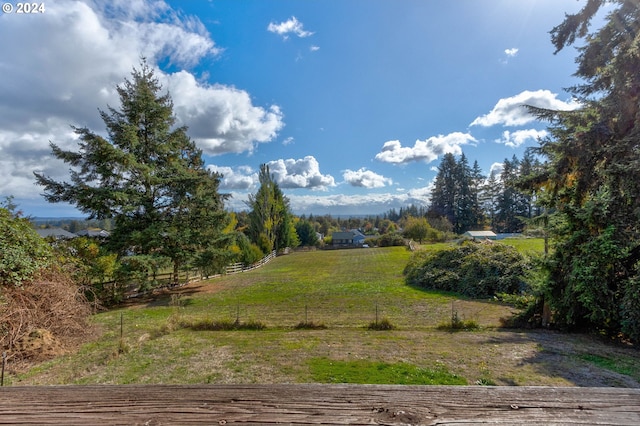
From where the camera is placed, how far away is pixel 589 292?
25.6 feet

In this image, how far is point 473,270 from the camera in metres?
15.5

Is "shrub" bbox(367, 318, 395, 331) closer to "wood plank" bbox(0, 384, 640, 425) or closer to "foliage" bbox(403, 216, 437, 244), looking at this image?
"wood plank" bbox(0, 384, 640, 425)

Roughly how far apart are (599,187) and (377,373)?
8408 mm

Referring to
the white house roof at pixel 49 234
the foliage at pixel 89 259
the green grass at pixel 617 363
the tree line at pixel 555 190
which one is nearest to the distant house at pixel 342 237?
the tree line at pixel 555 190

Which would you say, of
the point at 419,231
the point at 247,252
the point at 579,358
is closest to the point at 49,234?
the point at 247,252

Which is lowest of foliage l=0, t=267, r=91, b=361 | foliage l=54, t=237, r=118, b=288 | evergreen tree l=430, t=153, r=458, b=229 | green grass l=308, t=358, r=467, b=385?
green grass l=308, t=358, r=467, b=385

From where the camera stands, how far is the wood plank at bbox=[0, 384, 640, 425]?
88 cm

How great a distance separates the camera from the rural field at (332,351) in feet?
19.8

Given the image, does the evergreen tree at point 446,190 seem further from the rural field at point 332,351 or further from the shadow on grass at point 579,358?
the shadow on grass at point 579,358

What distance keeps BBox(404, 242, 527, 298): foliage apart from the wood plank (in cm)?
1401

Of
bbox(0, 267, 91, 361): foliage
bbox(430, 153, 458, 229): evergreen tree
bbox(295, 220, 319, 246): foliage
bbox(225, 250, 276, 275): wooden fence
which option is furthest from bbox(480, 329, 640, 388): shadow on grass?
bbox(430, 153, 458, 229): evergreen tree

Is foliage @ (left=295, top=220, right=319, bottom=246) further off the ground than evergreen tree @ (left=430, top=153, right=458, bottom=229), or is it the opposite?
evergreen tree @ (left=430, top=153, right=458, bottom=229)

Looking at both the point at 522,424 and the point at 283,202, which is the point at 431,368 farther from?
the point at 283,202

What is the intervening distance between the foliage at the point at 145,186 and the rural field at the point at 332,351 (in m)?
3.98
